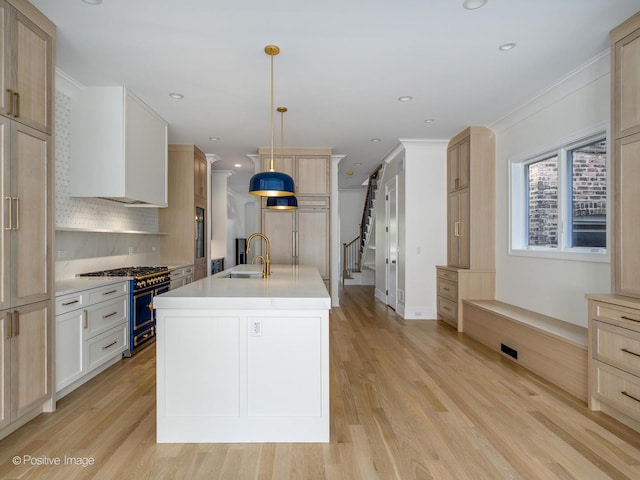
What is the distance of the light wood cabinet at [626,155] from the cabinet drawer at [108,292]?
13.8 feet

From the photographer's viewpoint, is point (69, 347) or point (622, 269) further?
point (69, 347)

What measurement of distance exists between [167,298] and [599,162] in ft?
12.5

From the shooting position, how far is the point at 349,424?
2.50 metres

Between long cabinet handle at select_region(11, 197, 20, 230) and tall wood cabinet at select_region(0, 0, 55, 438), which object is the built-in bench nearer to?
tall wood cabinet at select_region(0, 0, 55, 438)

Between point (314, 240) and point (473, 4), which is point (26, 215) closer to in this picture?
point (473, 4)

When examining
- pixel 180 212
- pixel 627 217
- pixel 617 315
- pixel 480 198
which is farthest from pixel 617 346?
pixel 180 212

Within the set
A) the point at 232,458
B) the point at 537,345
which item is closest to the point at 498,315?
the point at 537,345

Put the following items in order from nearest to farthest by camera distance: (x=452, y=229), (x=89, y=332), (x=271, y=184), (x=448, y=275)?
(x=271, y=184)
(x=89, y=332)
(x=448, y=275)
(x=452, y=229)

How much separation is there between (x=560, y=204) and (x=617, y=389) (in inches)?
75.6

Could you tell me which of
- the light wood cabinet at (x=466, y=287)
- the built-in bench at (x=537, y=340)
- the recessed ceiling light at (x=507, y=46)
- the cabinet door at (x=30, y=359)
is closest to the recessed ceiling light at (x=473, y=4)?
the recessed ceiling light at (x=507, y=46)

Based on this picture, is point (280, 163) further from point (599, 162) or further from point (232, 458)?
point (232, 458)

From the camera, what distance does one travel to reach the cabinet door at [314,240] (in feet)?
20.4

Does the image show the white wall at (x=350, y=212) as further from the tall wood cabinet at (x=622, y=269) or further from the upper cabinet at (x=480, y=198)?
the tall wood cabinet at (x=622, y=269)

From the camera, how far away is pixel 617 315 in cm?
248
